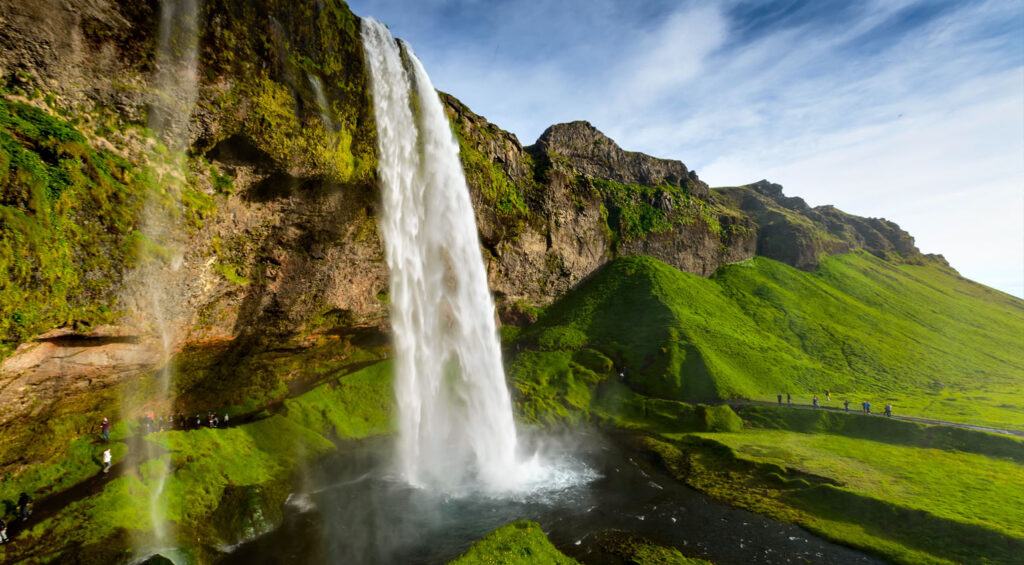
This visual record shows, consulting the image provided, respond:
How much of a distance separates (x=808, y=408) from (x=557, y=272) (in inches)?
1337

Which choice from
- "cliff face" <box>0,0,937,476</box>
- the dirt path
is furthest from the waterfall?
Answer: the dirt path

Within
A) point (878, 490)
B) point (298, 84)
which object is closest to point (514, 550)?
point (878, 490)

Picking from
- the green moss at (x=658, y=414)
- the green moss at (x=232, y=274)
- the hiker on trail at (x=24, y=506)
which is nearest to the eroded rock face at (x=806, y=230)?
the green moss at (x=658, y=414)

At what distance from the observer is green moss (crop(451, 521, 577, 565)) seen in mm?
15039

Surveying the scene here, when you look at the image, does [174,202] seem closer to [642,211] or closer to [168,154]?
[168,154]

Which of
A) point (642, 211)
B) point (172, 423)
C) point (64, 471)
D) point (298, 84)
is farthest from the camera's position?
point (642, 211)

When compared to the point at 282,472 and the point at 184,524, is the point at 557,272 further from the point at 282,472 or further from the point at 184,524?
the point at 184,524

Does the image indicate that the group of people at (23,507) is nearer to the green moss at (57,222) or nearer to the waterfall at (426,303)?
the green moss at (57,222)

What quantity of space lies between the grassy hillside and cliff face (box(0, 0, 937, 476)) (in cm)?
2420

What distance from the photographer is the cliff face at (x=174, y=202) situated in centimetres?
1700

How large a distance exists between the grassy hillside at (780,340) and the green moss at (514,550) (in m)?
22.8

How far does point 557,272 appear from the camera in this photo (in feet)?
198

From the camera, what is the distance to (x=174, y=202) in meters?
22.3

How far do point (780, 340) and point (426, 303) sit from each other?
161 feet
